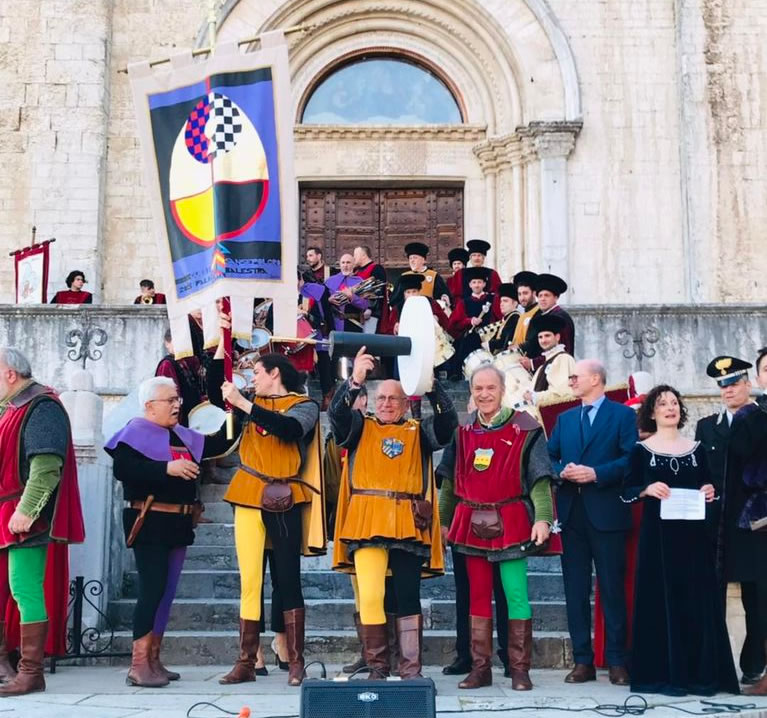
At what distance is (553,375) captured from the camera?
10289 millimetres

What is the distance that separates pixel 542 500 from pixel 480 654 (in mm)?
1047

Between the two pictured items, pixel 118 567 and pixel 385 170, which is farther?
pixel 385 170

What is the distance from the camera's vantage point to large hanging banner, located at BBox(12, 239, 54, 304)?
1571cm

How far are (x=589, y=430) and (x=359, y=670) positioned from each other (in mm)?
2282

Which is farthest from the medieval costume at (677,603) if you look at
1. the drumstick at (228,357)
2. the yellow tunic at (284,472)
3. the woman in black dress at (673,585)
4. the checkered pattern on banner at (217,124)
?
the checkered pattern on banner at (217,124)

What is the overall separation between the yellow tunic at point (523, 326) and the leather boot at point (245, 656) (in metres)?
5.14

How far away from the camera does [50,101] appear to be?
1788 cm

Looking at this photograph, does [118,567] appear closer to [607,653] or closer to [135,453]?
[135,453]

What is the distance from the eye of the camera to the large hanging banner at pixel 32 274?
51.5 ft

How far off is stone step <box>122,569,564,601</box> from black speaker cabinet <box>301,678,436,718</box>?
142 inches

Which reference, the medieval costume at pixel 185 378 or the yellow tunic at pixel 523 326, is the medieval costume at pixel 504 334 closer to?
the yellow tunic at pixel 523 326

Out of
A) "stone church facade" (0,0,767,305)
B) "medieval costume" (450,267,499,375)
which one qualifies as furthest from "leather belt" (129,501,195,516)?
"stone church facade" (0,0,767,305)

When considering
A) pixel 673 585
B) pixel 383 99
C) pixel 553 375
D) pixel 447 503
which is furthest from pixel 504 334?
pixel 383 99

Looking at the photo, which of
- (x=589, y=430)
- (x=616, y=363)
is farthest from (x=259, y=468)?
(x=616, y=363)
